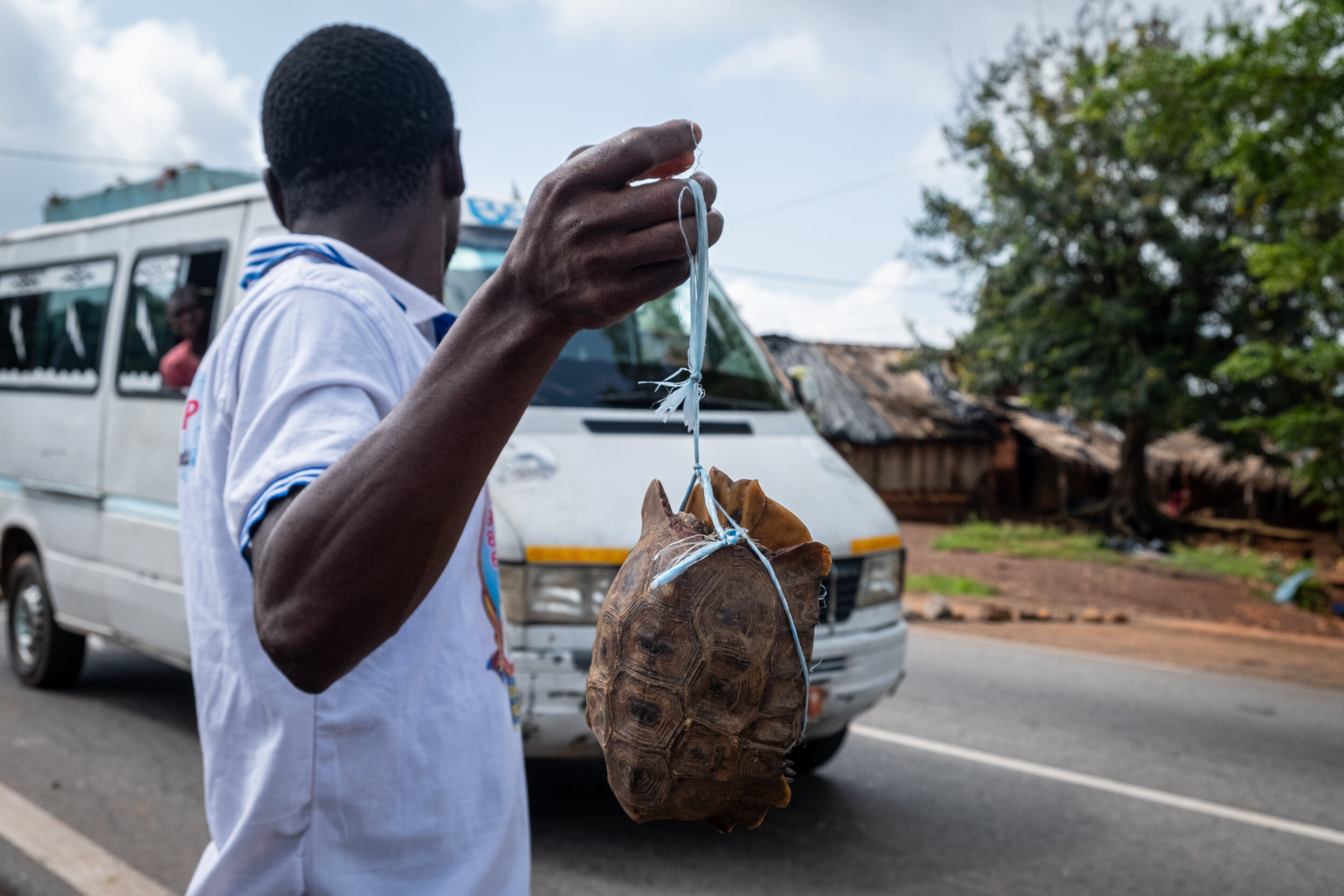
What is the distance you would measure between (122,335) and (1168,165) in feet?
57.1

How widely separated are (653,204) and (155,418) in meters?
4.74

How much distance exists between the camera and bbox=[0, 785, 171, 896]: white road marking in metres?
3.66

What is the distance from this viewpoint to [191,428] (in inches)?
54.9

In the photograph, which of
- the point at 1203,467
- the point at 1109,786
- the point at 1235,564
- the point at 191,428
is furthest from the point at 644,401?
the point at 1203,467

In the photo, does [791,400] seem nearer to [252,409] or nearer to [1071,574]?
[252,409]

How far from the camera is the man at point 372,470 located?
0.94 metres

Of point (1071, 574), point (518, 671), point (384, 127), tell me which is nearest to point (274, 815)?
point (384, 127)

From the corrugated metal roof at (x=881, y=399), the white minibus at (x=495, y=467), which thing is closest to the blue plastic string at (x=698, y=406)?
the white minibus at (x=495, y=467)

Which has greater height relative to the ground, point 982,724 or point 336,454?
point 336,454

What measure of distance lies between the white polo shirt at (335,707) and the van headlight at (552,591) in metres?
2.10

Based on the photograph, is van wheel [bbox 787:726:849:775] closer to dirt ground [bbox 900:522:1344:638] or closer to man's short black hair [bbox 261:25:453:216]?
man's short black hair [bbox 261:25:453:216]

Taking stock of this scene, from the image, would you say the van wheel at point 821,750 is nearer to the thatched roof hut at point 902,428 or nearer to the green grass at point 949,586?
the green grass at point 949,586

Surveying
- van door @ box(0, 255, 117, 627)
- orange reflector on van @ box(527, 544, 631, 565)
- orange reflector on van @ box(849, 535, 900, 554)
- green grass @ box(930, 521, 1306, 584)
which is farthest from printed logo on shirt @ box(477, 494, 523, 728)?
green grass @ box(930, 521, 1306, 584)

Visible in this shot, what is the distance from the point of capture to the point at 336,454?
1.07 meters
